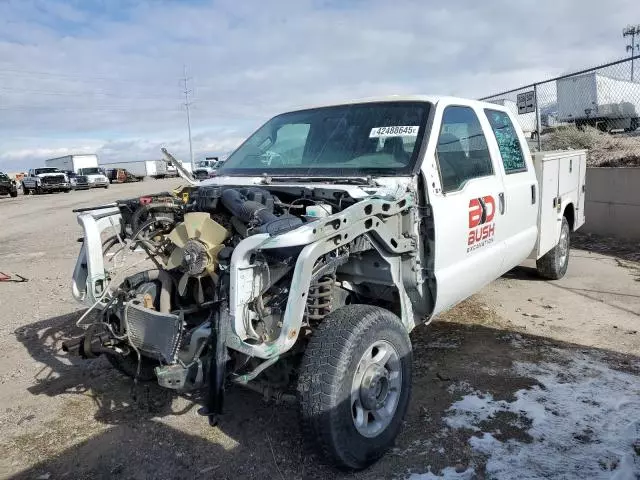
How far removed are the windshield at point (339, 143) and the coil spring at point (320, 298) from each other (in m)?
0.95

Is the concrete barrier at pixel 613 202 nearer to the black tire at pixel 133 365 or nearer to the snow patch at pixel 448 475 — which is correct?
the snow patch at pixel 448 475

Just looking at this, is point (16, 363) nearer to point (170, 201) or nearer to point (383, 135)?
point (170, 201)

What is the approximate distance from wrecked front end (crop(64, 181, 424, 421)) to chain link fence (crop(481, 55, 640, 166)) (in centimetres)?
648

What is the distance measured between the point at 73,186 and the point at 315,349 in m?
38.4

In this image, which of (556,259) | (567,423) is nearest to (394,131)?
(567,423)

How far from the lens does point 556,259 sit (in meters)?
6.20

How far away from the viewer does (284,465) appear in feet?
9.66


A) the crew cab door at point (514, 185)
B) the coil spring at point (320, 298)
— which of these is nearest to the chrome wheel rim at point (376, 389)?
the coil spring at point (320, 298)

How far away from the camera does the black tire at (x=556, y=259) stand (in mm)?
6156

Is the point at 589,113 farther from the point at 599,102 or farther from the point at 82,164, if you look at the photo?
the point at 82,164

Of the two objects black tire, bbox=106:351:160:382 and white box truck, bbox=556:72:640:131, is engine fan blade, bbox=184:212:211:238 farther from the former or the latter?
white box truck, bbox=556:72:640:131

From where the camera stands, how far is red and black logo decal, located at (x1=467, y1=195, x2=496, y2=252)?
12.5 feet

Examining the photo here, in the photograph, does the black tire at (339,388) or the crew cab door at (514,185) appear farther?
the crew cab door at (514,185)

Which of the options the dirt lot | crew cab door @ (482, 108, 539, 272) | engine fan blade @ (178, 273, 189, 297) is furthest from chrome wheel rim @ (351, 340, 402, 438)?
crew cab door @ (482, 108, 539, 272)
